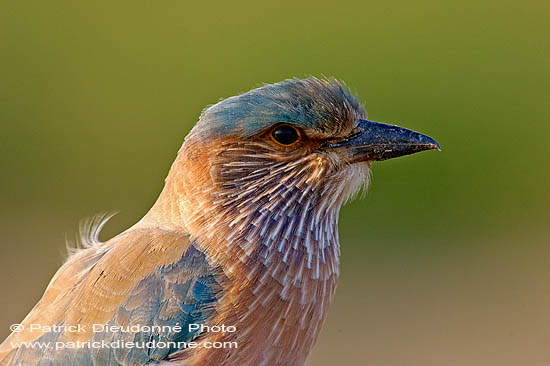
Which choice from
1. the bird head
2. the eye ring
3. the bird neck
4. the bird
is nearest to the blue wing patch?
the bird

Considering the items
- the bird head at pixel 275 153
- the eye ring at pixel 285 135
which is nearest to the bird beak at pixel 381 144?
the bird head at pixel 275 153

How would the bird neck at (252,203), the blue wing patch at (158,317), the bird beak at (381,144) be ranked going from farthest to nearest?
the bird beak at (381,144) → the bird neck at (252,203) → the blue wing patch at (158,317)

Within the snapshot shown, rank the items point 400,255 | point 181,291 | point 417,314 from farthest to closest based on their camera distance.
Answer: point 400,255 < point 417,314 < point 181,291

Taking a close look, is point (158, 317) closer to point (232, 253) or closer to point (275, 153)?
point (232, 253)

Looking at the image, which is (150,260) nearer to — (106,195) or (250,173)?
(250,173)

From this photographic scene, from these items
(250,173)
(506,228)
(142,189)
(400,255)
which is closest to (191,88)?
(142,189)

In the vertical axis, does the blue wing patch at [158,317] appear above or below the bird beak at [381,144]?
below

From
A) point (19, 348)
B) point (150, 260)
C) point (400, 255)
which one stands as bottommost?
point (19, 348)

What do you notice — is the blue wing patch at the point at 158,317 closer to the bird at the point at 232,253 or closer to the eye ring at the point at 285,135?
the bird at the point at 232,253
